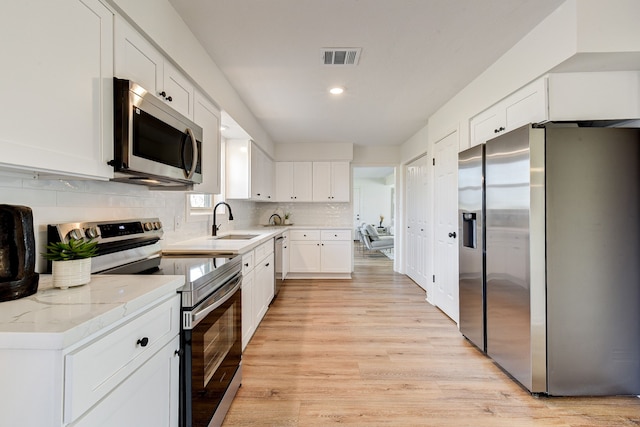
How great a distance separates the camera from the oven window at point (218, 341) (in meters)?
1.38

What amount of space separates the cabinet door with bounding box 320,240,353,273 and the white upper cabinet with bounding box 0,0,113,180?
13.1ft

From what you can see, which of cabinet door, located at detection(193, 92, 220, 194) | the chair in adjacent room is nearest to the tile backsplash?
cabinet door, located at detection(193, 92, 220, 194)

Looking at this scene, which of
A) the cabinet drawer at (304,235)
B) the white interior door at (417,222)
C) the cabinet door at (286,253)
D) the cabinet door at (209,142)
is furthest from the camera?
the cabinet drawer at (304,235)

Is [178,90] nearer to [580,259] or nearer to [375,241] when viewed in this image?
[580,259]

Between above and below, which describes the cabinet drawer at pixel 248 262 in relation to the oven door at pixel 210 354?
above

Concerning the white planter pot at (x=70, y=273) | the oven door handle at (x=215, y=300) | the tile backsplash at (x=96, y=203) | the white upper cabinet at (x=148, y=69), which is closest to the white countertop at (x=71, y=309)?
the white planter pot at (x=70, y=273)

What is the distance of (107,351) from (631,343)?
2685 mm

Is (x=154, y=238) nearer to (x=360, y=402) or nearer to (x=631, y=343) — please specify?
(x=360, y=402)

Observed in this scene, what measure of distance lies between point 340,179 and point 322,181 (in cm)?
32

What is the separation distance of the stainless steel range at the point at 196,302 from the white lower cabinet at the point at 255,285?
0.47 meters

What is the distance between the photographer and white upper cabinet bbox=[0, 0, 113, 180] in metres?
0.86

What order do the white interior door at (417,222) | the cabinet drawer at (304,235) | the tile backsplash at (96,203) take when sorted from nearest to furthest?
the tile backsplash at (96,203) < the white interior door at (417,222) < the cabinet drawer at (304,235)

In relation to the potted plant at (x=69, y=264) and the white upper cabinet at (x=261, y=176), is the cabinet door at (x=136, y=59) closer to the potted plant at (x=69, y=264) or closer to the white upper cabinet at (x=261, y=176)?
the potted plant at (x=69, y=264)

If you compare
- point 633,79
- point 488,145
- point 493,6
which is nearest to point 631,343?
point 488,145
